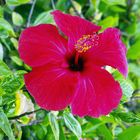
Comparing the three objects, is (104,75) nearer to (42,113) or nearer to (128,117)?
(128,117)

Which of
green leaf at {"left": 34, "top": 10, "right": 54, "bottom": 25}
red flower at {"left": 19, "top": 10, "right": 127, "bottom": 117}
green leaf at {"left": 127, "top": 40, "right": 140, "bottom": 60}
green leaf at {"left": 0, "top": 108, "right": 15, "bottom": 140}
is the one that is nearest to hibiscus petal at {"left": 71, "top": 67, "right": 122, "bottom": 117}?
red flower at {"left": 19, "top": 10, "right": 127, "bottom": 117}

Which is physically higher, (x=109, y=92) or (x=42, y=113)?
(x=109, y=92)

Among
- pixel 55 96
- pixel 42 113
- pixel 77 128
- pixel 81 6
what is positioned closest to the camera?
pixel 55 96

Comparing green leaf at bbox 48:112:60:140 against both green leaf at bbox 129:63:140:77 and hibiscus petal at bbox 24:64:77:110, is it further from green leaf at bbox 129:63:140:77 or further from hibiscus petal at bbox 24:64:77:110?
green leaf at bbox 129:63:140:77

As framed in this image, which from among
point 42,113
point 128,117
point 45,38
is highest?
point 45,38

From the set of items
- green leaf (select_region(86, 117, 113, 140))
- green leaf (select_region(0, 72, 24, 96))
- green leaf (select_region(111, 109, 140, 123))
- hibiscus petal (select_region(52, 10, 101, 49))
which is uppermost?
hibiscus petal (select_region(52, 10, 101, 49))

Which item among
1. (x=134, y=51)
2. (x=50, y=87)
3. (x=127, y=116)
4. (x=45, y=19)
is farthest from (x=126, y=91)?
(x=134, y=51)

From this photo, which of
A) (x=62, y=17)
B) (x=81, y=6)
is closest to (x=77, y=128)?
(x=62, y=17)

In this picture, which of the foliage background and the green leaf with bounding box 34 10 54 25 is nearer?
the foliage background
